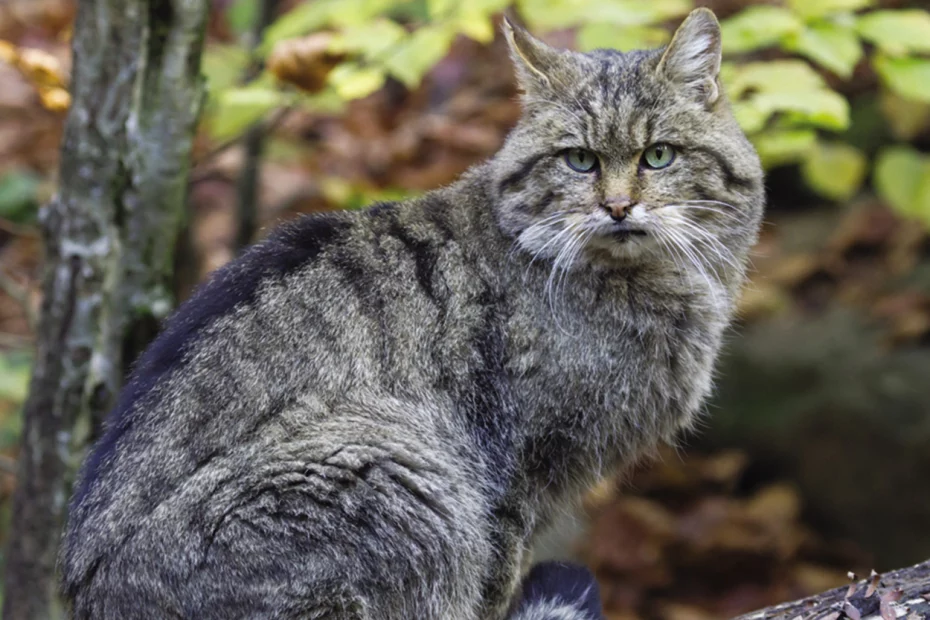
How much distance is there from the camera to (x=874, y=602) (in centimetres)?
312

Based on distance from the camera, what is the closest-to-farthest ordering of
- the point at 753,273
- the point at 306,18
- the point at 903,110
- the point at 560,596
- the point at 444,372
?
the point at 560,596 → the point at 444,372 → the point at 306,18 → the point at 753,273 → the point at 903,110

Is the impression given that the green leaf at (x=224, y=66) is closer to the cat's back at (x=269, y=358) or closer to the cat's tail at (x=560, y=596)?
the cat's back at (x=269, y=358)

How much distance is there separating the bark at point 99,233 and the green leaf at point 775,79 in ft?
7.16

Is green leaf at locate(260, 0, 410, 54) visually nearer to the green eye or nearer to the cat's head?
the cat's head

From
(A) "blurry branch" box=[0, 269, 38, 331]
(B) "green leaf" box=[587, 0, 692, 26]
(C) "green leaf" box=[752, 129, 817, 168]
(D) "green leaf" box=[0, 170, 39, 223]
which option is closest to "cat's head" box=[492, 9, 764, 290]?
(B) "green leaf" box=[587, 0, 692, 26]

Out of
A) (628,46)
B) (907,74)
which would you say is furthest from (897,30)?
(628,46)

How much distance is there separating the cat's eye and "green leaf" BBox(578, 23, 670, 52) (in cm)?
77

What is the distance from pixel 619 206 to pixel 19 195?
4.45m

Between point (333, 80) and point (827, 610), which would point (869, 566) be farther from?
point (333, 80)

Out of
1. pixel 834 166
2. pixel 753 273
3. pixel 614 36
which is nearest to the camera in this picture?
pixel 614 36

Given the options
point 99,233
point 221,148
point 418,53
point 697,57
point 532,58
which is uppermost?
point 697,57

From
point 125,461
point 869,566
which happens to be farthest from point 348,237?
point 869,566

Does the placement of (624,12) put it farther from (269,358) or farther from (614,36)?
(269,358)

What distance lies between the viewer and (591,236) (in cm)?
339
